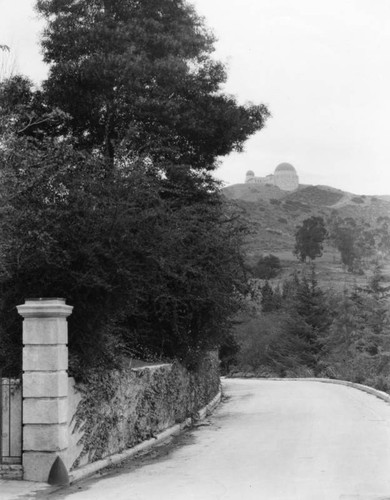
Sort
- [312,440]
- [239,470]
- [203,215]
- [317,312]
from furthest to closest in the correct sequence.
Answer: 1. [317,312]
2. [203,215]
3. [312,440]
4. [239,470]

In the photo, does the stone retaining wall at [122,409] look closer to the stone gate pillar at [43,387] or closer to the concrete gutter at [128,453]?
the concrete gutter at [128,453]

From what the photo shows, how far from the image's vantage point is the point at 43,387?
10062 millimetres

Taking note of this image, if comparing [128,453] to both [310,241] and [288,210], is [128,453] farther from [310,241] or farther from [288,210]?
[288,210]

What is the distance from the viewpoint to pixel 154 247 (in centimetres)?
1307

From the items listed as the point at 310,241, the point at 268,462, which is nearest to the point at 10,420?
the point at 268,462

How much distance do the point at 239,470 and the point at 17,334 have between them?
3.84 meters

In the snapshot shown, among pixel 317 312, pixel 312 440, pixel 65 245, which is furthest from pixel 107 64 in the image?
pixel 317 312

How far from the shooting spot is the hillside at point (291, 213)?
409 ft

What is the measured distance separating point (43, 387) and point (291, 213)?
15697 centimetres

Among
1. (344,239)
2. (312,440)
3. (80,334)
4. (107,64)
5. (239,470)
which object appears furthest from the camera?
(344,239)

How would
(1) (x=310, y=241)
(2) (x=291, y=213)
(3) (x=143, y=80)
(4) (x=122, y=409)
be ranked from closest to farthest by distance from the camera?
1. (4) (x=122, y=409)
2. (3) (x=143, y=80)
3. (1) (x=310, y=241)
4. (2) (x=291, y=213)

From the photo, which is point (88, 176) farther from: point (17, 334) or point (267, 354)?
point (267, 354)

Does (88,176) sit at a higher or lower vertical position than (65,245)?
higher

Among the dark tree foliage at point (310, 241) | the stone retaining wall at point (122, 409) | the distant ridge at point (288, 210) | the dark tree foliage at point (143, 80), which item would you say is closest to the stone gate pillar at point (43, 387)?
the stone retaining wall at point (122, 409)
